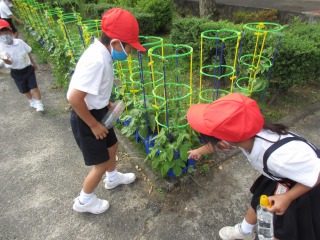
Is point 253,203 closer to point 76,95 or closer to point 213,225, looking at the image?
point 213,225

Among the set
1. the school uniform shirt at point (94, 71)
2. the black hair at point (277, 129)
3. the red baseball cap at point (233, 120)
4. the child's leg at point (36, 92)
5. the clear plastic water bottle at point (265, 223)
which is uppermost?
the school uniform shirt at point (94, 71)

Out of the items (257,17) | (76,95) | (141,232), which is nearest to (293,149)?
(76,95)

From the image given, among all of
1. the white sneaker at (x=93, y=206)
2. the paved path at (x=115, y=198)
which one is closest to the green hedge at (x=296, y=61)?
the paved path at (x=115, y=198)

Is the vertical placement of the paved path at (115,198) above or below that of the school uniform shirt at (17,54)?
below

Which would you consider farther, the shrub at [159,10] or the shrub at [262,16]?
the shrub at [159,10]

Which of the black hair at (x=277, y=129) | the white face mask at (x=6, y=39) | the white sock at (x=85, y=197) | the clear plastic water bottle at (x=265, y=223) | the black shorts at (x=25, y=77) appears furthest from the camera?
the black shorts at (x=25, y=77)

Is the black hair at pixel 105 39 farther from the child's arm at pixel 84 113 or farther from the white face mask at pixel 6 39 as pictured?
the white face mask at pixel 6 39

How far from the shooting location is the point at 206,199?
7.89 feet

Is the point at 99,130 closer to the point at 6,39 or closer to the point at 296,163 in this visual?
the point at 296,163

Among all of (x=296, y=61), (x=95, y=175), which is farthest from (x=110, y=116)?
(x=296, y=61)

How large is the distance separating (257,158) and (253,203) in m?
0.51

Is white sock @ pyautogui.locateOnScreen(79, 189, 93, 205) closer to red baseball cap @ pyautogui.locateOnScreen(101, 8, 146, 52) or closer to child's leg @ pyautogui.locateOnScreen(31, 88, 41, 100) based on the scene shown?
red baseball cap @ pyautogui.locateOnScreen(101, 8, 146, 52)

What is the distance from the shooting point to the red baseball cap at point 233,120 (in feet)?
4.23

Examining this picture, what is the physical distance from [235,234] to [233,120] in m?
1.15
